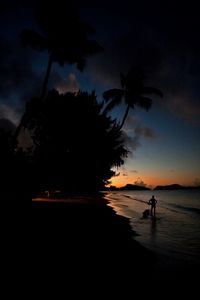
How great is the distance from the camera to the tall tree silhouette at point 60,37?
20.8 metres

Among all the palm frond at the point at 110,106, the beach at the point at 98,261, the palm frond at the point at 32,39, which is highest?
the palm frond at the point at 32,39

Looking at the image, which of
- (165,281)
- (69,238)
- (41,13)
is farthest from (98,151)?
(165,281)

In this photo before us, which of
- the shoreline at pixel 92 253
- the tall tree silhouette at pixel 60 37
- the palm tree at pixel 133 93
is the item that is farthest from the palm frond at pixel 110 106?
the shoreline at pixel 92 253

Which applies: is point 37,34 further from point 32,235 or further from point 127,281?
point 127,281

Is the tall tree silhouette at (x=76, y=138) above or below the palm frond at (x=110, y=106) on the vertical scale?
below

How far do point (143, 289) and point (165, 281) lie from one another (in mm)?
964

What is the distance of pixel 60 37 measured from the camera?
21500 millimetres

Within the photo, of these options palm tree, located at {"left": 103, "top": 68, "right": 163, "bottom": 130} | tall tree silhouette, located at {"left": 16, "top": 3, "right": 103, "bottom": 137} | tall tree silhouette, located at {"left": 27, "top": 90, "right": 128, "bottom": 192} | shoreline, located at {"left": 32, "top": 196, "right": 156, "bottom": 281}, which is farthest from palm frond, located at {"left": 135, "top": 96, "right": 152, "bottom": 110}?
shoreline, located at {"left": 32, "top": 196, "right": 156, "bottom": 281}

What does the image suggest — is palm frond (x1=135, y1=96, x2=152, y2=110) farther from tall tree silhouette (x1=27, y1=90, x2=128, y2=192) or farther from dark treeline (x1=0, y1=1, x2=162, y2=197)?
tall tree silhouette (x1=27, y1=90, x2=128, y2=192)

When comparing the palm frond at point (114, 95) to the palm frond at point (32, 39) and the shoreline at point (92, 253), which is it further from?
the shoreline at point (92, 253)

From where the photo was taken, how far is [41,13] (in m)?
20.8

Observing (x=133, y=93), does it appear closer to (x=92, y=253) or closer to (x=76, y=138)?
(x=76, y=138)

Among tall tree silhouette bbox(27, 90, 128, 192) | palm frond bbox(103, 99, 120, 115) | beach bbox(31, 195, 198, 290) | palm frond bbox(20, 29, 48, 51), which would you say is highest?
palm frond bbox(20, 29, 48, 51)

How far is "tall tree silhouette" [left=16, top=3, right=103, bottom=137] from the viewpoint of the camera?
20.8m
